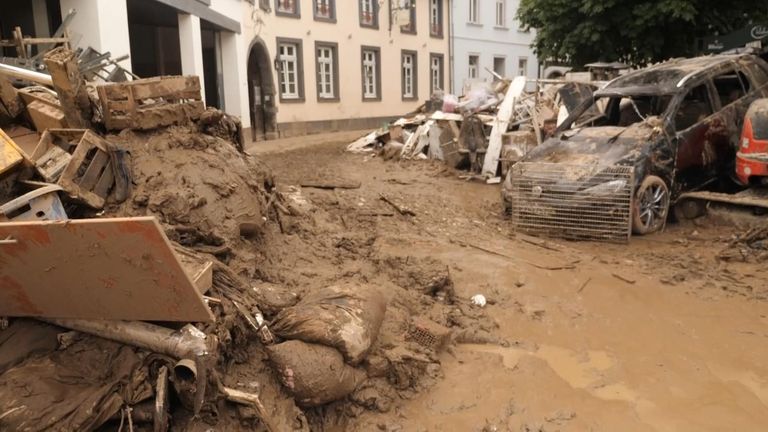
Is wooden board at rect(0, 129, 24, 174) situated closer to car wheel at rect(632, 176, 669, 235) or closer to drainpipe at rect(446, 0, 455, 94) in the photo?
car wheel at rect(632, 176, 669, 235)

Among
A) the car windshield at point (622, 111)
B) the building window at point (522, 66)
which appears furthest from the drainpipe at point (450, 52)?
the car windshield at point (622, 111)

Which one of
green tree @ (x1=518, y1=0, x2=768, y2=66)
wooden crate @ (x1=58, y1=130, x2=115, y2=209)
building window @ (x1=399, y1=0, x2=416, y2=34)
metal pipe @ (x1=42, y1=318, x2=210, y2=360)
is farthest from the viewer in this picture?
building window @ (x1=399, y1=0, x2=416, y2=34)

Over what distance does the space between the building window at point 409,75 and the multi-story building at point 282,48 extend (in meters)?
0.05

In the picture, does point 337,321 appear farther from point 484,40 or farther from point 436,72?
point 484,40

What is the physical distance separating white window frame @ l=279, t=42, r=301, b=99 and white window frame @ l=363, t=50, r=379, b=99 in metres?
4.13

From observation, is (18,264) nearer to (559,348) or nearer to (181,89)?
(181,89)

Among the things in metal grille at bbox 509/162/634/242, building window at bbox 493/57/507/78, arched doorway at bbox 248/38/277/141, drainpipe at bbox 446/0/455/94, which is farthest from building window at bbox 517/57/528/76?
metal grille at bbox 509/162/634/242

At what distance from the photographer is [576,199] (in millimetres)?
7039

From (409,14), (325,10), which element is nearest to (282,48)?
(325,10)

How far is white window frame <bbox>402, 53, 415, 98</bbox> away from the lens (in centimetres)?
2842

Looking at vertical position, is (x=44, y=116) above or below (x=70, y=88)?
below

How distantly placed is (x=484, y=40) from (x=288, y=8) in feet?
42.9

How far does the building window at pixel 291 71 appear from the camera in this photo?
72.5 ft

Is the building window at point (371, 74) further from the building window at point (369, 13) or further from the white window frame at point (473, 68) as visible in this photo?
the white window frame at point (473, 68)
